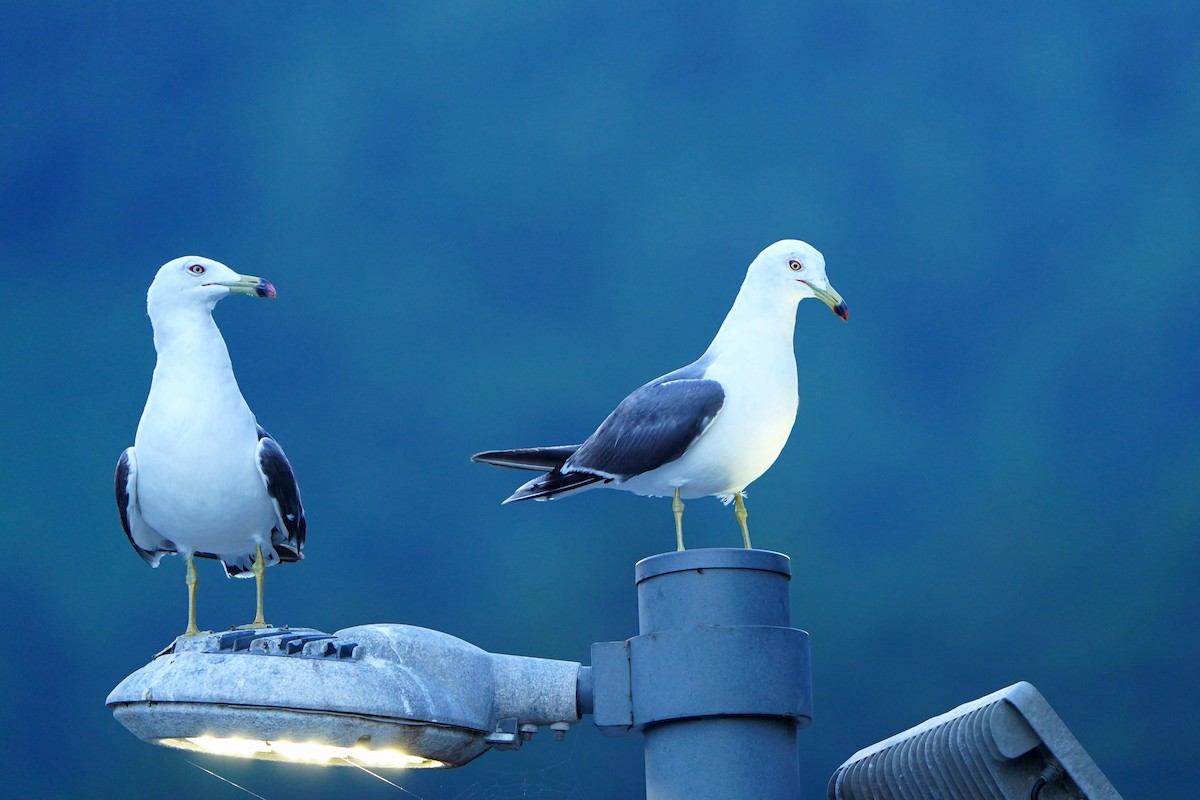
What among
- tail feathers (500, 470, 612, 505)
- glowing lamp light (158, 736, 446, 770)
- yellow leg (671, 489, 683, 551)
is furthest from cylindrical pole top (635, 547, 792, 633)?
tail feathers (500, 470, 612, 505)

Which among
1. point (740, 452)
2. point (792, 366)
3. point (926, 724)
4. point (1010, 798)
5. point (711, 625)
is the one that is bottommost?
point (1010, 798)

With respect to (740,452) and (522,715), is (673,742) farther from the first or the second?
(740,452)

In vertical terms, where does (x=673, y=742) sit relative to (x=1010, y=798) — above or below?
above

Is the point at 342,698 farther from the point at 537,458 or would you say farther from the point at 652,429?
the point at 537,458

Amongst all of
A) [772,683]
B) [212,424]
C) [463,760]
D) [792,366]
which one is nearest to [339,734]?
[463,760]

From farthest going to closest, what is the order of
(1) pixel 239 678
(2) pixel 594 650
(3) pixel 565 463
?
1. (3) pixel 565 463
2. (2) pixel 594 650
3. (1) pixel 239 678

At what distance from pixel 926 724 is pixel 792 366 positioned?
5.73 feet

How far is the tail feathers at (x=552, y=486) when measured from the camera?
4.16 meters

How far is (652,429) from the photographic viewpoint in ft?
13.0

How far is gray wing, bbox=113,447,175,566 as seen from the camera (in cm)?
407

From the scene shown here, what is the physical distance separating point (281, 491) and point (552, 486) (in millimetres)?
848

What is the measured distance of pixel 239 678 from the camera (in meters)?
2.48

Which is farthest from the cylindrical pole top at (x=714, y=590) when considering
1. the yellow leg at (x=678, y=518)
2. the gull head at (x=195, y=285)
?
the gull head at (x=195, y=285)

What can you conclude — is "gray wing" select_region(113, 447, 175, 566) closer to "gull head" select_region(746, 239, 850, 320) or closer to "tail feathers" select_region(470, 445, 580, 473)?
"tail feathers" select_region(470, 445, 580, 473)
